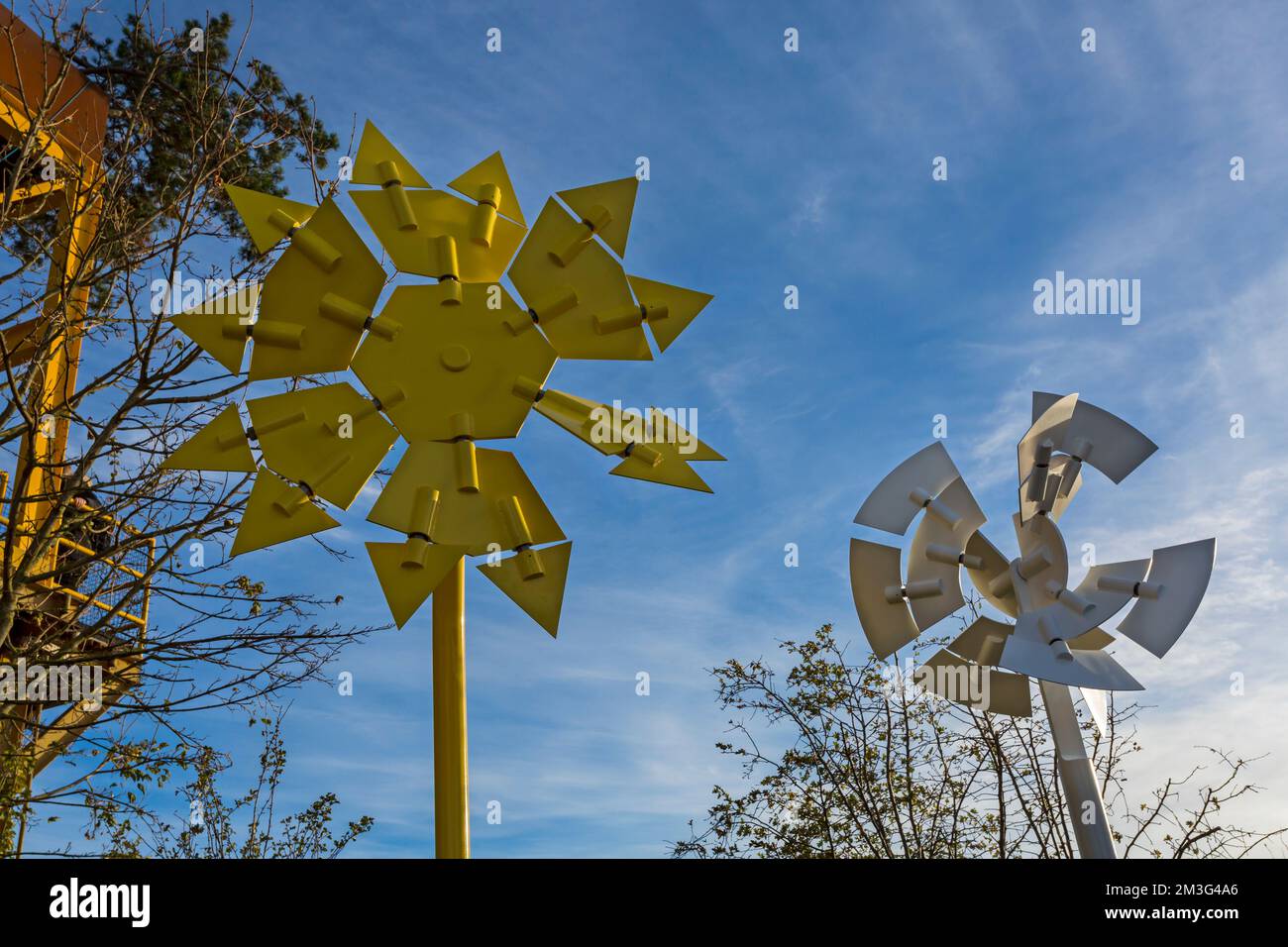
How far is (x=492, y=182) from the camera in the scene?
4.59 m

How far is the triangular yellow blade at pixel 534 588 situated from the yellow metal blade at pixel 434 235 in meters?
1.23

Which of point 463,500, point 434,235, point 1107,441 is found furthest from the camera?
point 1107,441

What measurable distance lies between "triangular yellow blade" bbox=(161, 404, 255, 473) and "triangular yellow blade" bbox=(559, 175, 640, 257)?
158 cm

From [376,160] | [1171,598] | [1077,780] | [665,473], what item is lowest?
[1077,780]

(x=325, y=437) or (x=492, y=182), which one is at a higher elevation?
(x=492, y=182)

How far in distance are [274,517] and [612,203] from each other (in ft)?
6.03

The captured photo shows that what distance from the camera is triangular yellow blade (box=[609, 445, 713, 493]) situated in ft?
13.3

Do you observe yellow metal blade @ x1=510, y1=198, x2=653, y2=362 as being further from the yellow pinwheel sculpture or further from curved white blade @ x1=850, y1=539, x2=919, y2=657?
curved white blade @ x1=850, y1=539, x2=919, y2=657

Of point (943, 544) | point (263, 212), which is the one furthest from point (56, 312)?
point (943, 544)

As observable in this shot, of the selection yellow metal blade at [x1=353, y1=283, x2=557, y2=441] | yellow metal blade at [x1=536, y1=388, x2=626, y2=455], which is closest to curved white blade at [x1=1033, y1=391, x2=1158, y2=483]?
yellow metal blade at [x1=536, y1=388, x2=626, y2=455]

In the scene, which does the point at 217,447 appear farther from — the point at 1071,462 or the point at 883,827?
the point at 883,827

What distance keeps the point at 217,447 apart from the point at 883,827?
7.11m

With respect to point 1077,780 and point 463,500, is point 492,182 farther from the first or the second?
point 1077,780
